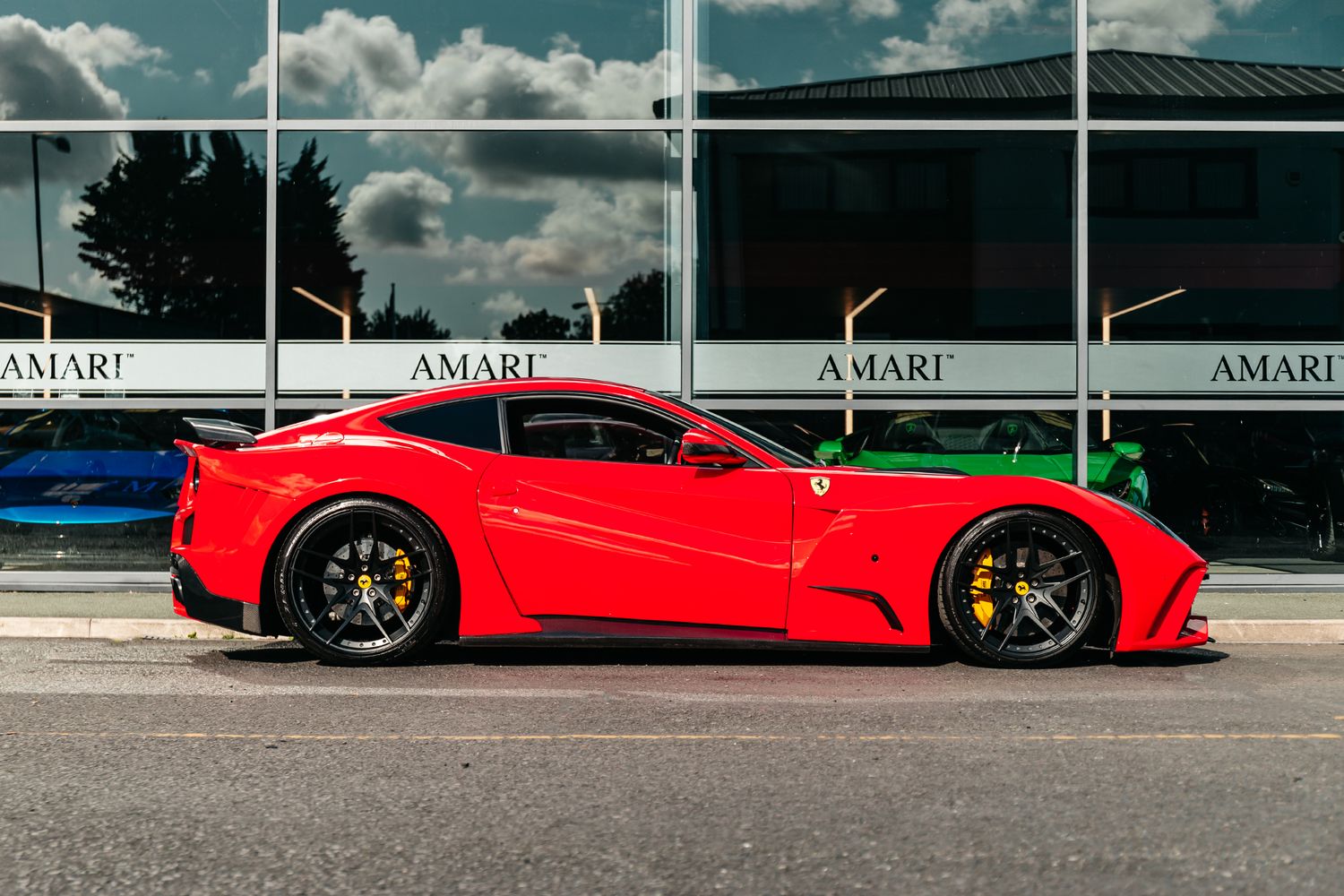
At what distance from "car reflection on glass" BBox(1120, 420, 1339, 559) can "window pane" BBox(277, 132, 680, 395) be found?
3737mm

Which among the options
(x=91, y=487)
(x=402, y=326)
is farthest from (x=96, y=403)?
(x=402, y=326)

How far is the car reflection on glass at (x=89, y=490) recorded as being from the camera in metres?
9.99

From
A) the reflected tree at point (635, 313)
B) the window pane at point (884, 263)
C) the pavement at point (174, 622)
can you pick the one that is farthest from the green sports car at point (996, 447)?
the reflected tree at point (635, 313)

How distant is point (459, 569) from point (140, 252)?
5129 mm

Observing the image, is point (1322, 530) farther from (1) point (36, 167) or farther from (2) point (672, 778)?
(1) point (36, 167)

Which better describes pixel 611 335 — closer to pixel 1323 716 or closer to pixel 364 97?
pixel 364 97

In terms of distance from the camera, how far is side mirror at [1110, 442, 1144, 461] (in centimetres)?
1008

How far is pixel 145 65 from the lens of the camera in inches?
402

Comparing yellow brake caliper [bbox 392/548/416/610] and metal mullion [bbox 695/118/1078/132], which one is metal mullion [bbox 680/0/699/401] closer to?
metal mullion [bbox 695/118/1078/132]

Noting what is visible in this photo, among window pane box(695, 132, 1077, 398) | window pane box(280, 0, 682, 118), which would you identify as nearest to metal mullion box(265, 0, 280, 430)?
window pane box(280, 0, 682, 118)

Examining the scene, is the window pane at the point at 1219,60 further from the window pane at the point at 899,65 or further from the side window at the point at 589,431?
the side window at the point at 589,431

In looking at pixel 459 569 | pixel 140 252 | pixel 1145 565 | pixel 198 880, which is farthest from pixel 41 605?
pixel 1145 565

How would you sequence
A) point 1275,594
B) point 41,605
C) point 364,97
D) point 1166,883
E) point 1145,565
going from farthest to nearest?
point 364,97
point 1275,594
point 41,605
point 1145,565
point 1166,883

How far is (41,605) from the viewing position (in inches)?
341
